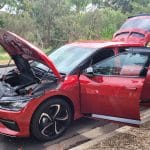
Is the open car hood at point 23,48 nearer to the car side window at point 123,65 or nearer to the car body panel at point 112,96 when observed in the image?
the car body panel at point 112,96

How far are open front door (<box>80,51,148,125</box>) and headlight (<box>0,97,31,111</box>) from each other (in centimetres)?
110

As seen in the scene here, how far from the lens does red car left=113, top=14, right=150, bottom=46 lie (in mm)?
10180

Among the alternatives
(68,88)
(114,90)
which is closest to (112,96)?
(114,90)

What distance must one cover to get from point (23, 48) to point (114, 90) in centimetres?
168

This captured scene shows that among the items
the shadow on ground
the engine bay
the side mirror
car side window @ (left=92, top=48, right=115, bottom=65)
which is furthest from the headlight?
car side window @ (left=92, top=48, right=115, bottom=65)

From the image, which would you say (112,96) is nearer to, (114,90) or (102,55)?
(114,90)

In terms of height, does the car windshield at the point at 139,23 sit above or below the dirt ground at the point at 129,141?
above

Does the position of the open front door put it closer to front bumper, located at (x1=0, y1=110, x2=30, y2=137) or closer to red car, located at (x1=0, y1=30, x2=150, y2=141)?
red car, located at (x1=0, y1=30, x2=150, y2=141)

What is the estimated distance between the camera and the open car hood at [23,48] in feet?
19.6

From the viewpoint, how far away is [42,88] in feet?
20.3

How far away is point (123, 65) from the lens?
22.2 ft

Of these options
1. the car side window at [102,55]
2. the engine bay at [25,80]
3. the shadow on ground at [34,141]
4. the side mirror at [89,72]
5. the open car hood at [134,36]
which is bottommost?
the shadow on ground at [34,141]

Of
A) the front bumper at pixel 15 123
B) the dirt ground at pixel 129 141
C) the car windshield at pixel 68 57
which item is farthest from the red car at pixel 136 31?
the front bumper at pixel 15 123

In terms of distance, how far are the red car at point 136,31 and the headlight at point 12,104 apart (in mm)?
4714
